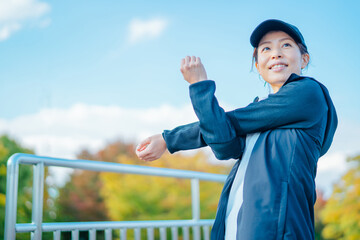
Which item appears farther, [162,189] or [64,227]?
[162,189]

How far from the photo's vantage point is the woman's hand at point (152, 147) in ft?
3.97

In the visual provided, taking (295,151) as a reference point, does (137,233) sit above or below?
below

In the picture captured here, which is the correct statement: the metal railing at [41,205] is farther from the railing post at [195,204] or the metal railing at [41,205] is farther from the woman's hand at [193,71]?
the woman's hand at [193,71]

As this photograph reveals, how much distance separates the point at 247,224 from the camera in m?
0.99

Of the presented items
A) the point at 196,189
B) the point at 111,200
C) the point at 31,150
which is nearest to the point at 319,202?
the point at 111,200

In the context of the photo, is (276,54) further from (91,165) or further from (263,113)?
(91,165)

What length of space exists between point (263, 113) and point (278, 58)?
0.23 meters

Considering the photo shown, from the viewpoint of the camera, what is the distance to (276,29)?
1246 millimetres

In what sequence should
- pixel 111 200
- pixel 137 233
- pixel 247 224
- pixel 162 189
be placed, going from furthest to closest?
pixel 111 200 → pixel 162 189 → pixel 137 233 → pixel 247 224

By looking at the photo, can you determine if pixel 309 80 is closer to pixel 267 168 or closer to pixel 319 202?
pixel 267 168

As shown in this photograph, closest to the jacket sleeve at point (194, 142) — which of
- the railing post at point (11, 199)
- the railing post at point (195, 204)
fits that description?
the railing post at point (11, 199)

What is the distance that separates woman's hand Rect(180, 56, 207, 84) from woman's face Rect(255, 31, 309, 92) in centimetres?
27

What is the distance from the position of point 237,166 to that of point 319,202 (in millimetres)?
20534

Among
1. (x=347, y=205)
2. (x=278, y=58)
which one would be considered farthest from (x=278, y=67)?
(x=347, y=205)
